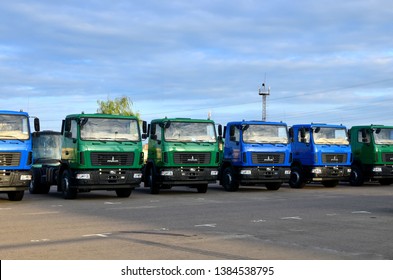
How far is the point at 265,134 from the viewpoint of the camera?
25.0 metres

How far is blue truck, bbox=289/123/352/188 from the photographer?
86.9 feet

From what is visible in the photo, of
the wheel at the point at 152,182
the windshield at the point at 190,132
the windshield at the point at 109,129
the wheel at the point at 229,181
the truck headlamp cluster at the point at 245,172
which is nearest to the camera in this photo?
the windshield at the point at 109,129

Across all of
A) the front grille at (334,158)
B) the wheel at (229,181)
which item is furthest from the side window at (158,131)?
the front grille at (334,158)

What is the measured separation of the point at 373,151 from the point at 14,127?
15.5 meters

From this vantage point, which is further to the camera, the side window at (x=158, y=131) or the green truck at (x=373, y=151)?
the green truck at (x=373, y=151)

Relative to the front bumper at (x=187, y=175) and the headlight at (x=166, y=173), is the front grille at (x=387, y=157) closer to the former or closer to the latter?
the front bumper at (x=187, y=175)

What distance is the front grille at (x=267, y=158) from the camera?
24438mm

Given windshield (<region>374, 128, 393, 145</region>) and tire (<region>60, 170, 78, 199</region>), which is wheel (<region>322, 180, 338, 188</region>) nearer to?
windshield (<region>374, 128, 393, 145</region>)

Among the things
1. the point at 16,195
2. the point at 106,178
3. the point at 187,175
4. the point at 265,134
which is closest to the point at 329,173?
the point at 265,134

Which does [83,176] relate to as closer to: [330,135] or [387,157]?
[330,135]

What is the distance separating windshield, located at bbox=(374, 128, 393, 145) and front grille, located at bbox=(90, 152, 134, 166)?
12135 millimetres

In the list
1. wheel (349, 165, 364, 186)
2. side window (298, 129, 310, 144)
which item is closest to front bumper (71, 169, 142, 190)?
side window (298, 129, 310, 144)

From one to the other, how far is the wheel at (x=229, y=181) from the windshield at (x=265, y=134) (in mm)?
1520
